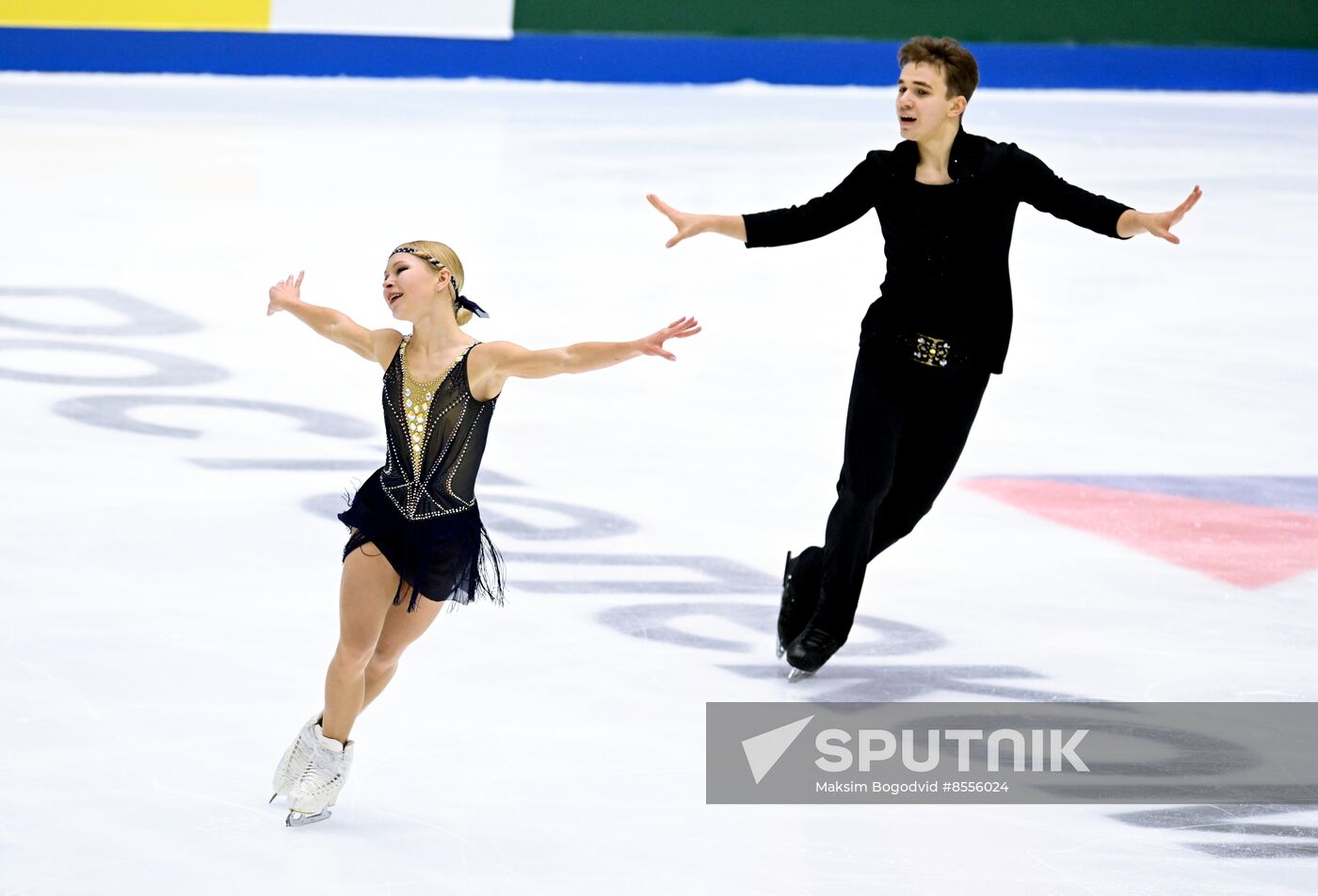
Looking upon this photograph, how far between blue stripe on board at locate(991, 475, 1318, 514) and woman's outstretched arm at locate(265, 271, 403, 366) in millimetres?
2892

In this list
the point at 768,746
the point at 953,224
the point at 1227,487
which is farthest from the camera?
the point at 1227,487

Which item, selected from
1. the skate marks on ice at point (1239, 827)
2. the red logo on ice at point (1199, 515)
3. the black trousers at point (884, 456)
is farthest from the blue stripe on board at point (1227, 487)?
the skate marks on ice at point (1239, 827)

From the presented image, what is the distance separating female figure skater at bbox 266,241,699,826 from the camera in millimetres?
3104

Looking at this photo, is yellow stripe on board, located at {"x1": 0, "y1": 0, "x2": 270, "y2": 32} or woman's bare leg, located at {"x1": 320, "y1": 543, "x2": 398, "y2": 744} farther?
yellow stripe on board, located at {"x1": 0, "y1": 0, "x2": 270, "y2": 32}

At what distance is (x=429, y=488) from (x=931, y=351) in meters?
1.23

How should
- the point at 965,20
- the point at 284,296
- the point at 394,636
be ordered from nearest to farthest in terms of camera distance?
the point at 394,636, the point at 284,296, the point at 965,20

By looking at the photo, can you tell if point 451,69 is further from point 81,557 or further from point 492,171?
point 81,557

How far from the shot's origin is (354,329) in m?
3.22

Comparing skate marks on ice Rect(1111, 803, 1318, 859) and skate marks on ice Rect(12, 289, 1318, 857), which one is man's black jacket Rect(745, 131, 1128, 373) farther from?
skate marks on ice Rect(1111, 803, 1318, 859)

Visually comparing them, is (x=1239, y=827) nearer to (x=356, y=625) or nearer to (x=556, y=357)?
(x=556, y=357)

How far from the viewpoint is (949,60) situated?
3906mm

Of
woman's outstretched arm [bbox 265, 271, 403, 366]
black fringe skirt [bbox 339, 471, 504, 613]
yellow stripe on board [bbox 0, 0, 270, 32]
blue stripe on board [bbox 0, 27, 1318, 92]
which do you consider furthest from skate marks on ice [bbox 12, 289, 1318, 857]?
blue stripe on board [bbox 0, 27, 1318, 92]

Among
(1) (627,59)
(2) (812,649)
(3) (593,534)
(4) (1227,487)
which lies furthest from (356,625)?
(1) (627,59)

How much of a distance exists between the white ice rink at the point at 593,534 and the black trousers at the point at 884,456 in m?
0.22
